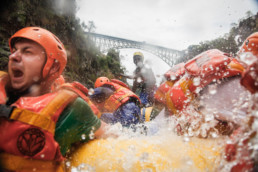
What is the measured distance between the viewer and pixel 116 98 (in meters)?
3.94

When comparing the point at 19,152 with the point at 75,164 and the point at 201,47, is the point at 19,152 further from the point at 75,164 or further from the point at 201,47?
the point at 201,47

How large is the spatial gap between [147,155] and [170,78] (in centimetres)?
172

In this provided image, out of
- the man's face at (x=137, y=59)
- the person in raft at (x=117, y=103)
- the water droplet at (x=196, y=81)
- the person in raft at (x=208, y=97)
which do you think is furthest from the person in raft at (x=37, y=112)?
the man's face at (x=137, y=59)

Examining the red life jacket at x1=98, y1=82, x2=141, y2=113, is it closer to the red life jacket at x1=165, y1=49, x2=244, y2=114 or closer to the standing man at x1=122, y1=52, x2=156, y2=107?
the red life jacket at x1=165, y1=49, x2=244, y2=114

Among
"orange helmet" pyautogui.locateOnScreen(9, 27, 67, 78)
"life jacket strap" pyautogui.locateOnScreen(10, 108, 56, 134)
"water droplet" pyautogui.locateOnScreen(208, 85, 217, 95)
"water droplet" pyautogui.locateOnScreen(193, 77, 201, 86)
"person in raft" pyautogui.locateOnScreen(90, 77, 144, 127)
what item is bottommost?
"person in raft" pyautogui.locateOnScreen(90, 77, 144, 127)

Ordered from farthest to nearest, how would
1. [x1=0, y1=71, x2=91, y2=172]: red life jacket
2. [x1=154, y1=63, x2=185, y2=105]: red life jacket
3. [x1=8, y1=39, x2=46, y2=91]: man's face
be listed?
1. [x1=154, y1=63, x2=185, y2=105]: red life jacket
2. [x1=8, y1=39, x2=46, y2=91]: man's face
3. [x1=0, y1=71, x2=91, y2=172]: red life jacket

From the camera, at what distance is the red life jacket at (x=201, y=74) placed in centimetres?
192

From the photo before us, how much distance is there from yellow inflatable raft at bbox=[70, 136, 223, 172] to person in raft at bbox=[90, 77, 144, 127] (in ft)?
6.69

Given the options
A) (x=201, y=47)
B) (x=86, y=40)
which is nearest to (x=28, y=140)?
(x=201, y=47)

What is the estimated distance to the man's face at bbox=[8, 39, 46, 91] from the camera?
4.97 feet

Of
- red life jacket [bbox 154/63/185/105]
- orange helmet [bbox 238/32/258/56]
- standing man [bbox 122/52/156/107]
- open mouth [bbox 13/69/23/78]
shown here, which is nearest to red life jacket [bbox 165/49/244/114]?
orange helmet [bbox 238/32/258/56]

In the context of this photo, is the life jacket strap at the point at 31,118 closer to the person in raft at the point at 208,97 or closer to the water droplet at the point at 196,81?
the person in raft at the point at 208,97

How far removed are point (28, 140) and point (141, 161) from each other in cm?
95

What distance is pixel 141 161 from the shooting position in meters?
1.55
